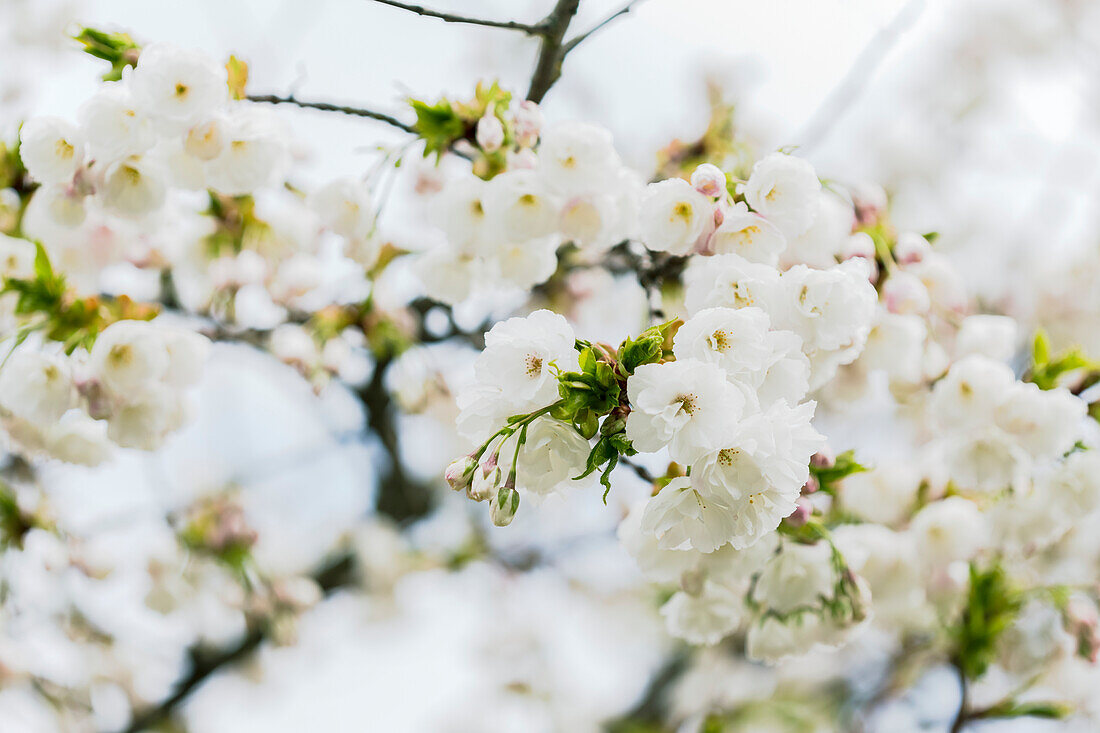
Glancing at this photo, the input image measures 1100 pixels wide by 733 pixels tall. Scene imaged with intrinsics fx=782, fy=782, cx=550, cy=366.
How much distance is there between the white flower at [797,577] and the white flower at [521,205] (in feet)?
2.19

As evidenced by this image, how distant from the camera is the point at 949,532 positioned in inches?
64.4

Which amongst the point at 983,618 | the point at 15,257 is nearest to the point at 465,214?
the point at 15,257

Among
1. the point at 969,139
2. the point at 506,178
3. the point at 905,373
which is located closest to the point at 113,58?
the point at 506,178

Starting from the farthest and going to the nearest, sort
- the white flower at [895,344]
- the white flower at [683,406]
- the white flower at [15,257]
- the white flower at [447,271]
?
the white flower at [15,257] < the white flower at [447,271] < the white flower at [895,344] < the white flower at [683,406]

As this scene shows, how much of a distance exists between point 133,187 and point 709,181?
3.26 ft

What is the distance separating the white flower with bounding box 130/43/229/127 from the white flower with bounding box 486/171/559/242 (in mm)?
483

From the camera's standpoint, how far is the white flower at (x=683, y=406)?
2.75 feet

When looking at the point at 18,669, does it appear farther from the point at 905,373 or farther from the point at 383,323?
the point at 905,373

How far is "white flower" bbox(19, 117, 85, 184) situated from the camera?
4.32 ft

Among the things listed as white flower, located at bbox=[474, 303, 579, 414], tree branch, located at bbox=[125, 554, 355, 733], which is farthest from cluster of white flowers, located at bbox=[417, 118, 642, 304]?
tree branch, located at bbox=[125, 554, 355, 733]

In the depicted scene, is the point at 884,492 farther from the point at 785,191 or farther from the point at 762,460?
the point at 762,460

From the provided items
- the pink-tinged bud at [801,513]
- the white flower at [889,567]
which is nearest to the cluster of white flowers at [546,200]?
the pink-tinged bud at [801,513]

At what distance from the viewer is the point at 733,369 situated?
0.91 metres

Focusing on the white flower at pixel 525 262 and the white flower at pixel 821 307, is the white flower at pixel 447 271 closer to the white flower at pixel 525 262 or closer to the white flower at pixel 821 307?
the white flower at pixel 525 262
